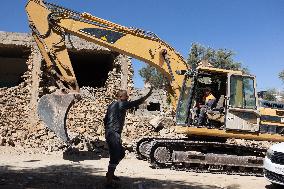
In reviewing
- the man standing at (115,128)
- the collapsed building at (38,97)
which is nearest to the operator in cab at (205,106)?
the man standing at (115,128)

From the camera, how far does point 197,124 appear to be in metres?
10.6

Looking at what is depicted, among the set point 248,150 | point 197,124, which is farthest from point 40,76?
point 248,150

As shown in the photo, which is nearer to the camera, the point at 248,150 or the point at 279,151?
the point at 279,151

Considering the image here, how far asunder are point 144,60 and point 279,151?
16.7ft

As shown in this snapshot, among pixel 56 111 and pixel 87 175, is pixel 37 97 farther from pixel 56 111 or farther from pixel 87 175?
pixel 87 175

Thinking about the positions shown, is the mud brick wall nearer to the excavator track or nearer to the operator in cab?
the excavator track

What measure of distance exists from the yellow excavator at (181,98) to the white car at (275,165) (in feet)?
7.01

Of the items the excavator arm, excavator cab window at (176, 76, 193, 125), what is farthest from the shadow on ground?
the excavator arm

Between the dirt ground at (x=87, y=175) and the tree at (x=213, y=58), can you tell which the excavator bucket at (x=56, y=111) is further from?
the tree at (x=213, y=58)

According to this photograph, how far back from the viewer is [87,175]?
863 centimetres

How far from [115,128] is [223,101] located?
15.1 feet

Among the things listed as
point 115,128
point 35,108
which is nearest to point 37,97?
point 35,108

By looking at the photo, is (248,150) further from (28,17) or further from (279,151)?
(28,17)

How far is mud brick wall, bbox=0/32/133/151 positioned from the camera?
1486cm
